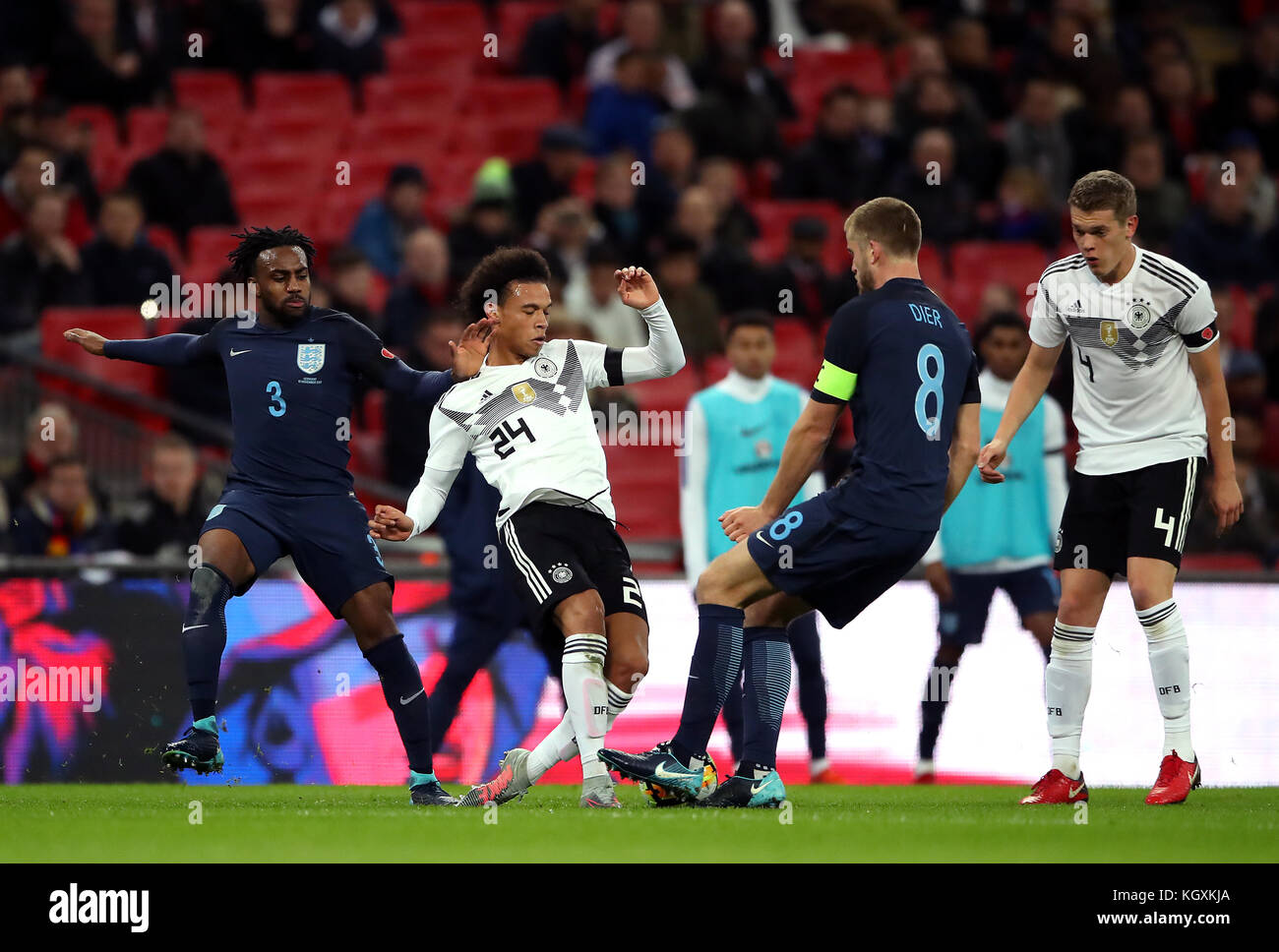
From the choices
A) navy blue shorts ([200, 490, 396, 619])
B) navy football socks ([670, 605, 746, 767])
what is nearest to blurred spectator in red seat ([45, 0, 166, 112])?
navy blue shorts ([200, 490, 396, 619])

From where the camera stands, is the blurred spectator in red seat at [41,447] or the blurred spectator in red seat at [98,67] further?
the blurred spectator in red seat at [98,67]

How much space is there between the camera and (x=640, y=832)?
5855 mm

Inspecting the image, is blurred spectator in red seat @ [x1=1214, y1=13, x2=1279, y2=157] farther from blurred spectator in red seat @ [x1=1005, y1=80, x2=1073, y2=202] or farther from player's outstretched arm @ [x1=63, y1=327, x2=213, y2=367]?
player's outstretched arm @ [x1=63, y1=327, x2=213, y2=367]

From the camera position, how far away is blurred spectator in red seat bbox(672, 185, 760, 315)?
512 inches

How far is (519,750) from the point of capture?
7.02m

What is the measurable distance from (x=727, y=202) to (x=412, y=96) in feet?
10.6

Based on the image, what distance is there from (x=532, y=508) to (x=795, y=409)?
2778 mm

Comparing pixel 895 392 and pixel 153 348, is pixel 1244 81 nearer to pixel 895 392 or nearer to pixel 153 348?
pixel 895 392

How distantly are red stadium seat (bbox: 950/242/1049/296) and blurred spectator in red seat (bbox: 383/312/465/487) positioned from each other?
16.2ft

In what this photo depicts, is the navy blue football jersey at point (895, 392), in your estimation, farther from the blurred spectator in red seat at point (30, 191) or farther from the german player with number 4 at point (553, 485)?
the blurred spectator in red seat at point (30, 191)

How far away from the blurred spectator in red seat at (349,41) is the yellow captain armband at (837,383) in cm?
1012

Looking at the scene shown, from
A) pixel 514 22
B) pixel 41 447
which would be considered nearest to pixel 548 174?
pixel 514 22

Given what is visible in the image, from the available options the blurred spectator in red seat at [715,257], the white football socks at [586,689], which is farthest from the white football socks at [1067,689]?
the blurred spectator in red seat at [715,257]

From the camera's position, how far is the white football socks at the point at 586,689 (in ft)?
22.0
